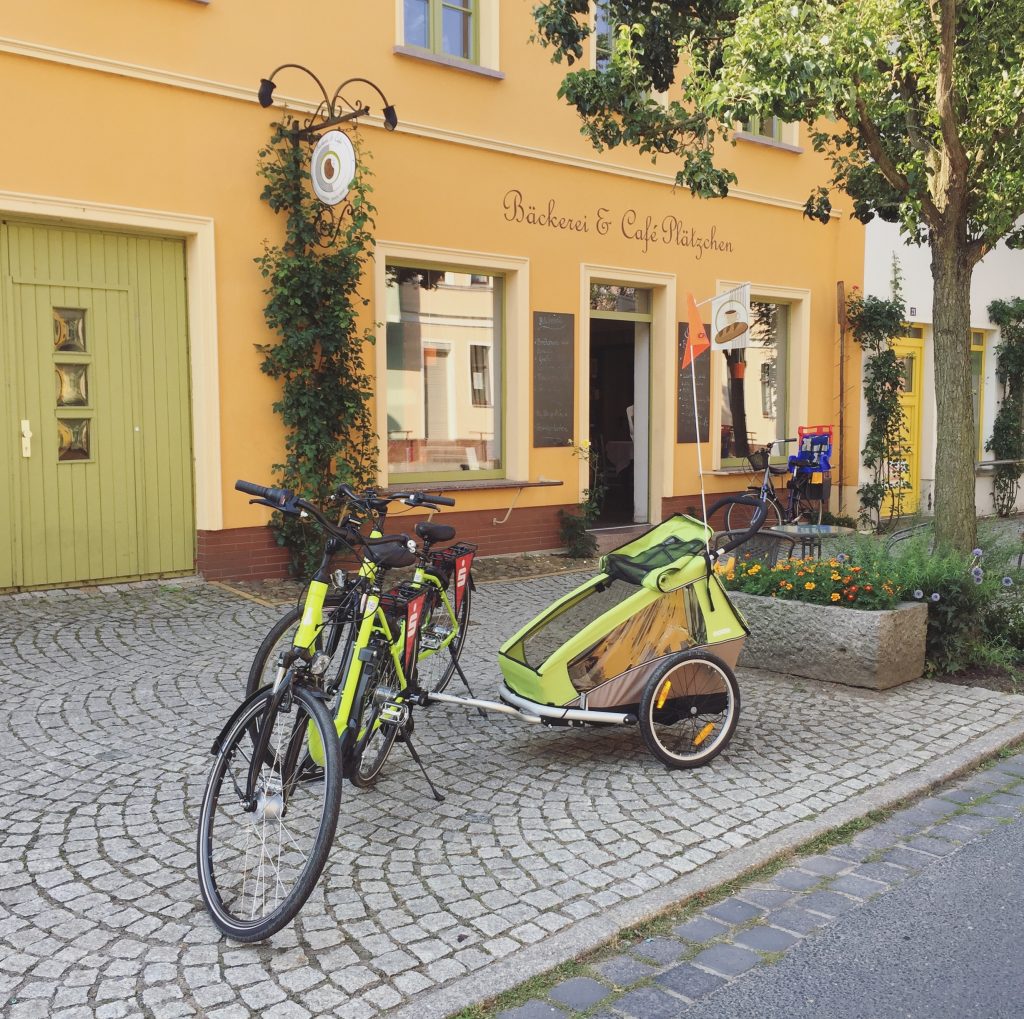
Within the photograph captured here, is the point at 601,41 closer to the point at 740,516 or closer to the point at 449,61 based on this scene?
the point at 449,61

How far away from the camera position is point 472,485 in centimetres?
1008

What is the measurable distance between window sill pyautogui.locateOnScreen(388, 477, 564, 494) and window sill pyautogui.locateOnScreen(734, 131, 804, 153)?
4.99 metres

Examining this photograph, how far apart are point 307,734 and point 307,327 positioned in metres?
5.73

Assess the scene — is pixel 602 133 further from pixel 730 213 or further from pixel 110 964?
pixel 110 964

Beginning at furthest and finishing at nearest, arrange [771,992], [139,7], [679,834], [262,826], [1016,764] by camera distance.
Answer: [139,7] < [1016,764] < [679,834] < [262,826] < [771,992]

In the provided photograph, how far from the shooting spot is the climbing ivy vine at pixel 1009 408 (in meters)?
16.0

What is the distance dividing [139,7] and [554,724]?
6.50 meters

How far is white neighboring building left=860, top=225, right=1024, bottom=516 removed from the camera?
559 inches

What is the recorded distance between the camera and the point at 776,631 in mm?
6375

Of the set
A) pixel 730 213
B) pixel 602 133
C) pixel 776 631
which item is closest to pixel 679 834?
pixel 776 631

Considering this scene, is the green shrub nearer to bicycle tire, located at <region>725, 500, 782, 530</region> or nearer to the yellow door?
bicycle tire, located at <region>725, 500, 782, 530</region>

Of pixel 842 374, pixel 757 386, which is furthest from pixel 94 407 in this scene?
pixel 842 374

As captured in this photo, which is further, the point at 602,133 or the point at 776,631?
the point at 602,133

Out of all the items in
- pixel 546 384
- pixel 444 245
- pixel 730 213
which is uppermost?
→ pixel 730 213
